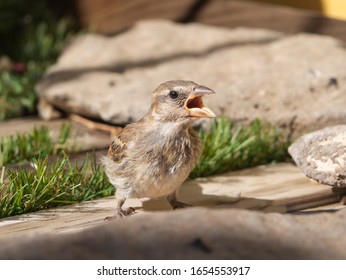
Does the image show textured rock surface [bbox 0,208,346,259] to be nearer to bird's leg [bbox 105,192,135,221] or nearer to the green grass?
bird's leg [bbox 105,192,135,221]

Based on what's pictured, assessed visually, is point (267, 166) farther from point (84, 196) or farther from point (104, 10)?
point (104, 10)

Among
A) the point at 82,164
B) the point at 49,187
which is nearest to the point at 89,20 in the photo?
the point at 82,164

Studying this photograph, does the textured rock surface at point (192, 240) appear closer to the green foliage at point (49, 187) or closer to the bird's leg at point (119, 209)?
the bird's leg at point (119, 209)

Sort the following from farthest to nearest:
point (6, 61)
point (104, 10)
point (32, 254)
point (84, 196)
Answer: point (104, 10) → point (6, 61) → point (84, 196) → point (32, 254)

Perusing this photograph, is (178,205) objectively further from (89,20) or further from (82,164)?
(89,20)

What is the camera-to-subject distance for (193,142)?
4.39 meters

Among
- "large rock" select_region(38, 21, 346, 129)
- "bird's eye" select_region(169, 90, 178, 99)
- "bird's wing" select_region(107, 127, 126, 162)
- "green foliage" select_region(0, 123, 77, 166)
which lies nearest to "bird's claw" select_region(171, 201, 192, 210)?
"bird's wing" select_region(107, 127, 126, 162)

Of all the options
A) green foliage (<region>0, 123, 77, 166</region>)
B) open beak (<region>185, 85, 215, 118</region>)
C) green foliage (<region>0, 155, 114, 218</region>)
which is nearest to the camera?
open beak (<region>185, 85, 215, 118</region>)

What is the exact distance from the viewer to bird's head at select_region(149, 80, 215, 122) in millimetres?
4234

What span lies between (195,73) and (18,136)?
6.12 ft

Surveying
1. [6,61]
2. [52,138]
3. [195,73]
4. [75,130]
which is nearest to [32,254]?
[52,138]

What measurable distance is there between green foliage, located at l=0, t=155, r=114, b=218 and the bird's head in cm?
78

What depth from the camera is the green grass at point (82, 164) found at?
4543 mm

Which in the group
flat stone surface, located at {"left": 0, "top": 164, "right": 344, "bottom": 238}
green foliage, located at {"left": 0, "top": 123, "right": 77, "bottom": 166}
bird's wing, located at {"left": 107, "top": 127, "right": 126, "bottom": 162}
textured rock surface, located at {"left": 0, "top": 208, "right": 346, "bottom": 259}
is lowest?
flat stone surface, located at {"left": 0, "top": 164, "right": 344, "bottom": 238}
